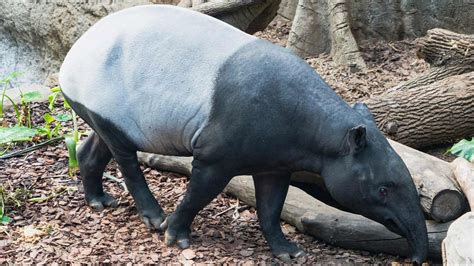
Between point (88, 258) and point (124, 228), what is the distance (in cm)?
44

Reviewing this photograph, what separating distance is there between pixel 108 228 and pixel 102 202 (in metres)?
0.32

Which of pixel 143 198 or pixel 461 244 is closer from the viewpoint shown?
pixel 461 244

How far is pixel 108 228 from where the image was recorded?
5.14 m

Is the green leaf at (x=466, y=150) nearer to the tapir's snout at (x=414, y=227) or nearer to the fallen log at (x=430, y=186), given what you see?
the fallen log at (x=430, y=186)

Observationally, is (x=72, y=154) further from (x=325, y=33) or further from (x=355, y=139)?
(x=325, y=33)

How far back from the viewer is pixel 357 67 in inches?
288

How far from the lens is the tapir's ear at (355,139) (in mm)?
4066

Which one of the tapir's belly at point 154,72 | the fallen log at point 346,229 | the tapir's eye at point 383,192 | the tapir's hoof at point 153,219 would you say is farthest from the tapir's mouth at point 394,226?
the tapir's hoof at point 153,219

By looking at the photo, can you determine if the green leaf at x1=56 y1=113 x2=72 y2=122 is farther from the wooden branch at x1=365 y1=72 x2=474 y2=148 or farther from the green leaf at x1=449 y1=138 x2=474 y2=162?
the green leaf at x1=449 y1=138 x2=474 y2=162

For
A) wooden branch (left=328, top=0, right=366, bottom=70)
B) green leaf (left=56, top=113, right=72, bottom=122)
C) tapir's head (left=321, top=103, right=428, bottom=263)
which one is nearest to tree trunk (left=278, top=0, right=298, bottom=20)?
wooden branch (left=328, top=0, right=366, bottom=70)

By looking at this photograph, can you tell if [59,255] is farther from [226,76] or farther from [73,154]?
[226,76]

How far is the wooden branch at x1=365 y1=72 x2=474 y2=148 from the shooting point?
19.4 feet

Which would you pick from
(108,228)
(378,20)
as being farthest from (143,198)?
(378,20)

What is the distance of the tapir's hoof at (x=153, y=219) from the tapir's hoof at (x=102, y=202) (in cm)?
44
